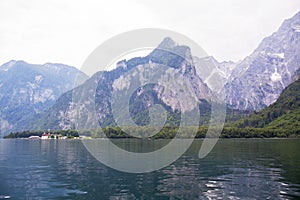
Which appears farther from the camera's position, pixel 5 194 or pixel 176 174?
pixel 176 174

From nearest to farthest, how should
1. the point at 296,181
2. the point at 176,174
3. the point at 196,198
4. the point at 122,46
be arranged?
1. the point at 196,198
2. the point at 296,181
3. the point at 176,174
4. the point at 122,46

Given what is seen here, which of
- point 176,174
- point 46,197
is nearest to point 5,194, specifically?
point 46,197

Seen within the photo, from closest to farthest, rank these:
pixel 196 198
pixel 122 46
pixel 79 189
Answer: pixel 196 198, pixel 79 189, pixel 122 46

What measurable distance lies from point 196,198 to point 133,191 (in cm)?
776

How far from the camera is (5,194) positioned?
124 feet

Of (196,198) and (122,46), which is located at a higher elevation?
(122,46)

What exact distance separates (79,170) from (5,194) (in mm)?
20863

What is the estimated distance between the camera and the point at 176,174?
51781mm

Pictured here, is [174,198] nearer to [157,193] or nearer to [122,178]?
[157,193]

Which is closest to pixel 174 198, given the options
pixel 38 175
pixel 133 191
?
pixel 133 191

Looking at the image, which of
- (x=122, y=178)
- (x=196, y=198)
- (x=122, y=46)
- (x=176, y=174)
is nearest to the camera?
(x=196, y=198)

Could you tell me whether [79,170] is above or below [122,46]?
below

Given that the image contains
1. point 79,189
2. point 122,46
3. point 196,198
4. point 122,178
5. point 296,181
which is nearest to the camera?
point 196,198

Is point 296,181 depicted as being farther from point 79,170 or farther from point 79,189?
point 79,170
